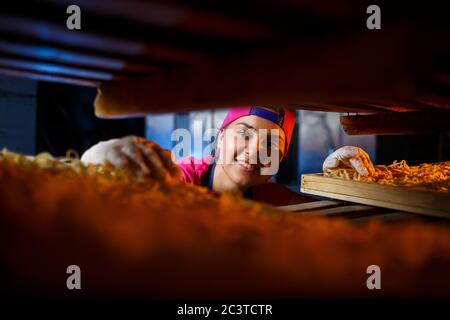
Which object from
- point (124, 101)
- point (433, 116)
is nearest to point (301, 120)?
point (433, 116)

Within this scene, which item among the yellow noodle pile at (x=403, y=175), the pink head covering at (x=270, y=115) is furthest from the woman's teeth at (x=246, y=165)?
the yellow noodle pile at (x=403, y=175)

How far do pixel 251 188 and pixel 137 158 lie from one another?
105 inches

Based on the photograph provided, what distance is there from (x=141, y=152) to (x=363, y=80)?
3.97ft

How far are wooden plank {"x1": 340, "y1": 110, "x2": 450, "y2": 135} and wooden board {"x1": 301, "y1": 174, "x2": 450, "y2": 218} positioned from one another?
55 centimetres

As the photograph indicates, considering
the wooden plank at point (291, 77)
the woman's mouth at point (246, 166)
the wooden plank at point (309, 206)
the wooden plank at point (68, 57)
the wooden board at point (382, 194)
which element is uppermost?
the wooden plank at point (68, 57)

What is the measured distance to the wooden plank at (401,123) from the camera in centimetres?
261

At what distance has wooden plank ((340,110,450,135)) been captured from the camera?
2607mm

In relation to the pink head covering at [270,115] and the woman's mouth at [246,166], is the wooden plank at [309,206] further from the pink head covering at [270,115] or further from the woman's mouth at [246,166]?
the pink head covering at [270,115]

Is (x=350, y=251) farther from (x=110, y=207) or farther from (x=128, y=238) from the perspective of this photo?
(x=110, y=207)

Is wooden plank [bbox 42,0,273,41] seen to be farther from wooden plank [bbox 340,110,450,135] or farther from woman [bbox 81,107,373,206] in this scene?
woman [bbox 81,107,373,206]

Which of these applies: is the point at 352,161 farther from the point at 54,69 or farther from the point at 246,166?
the point at 54,69

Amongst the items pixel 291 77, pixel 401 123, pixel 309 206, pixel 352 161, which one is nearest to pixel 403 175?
pixel 352 161

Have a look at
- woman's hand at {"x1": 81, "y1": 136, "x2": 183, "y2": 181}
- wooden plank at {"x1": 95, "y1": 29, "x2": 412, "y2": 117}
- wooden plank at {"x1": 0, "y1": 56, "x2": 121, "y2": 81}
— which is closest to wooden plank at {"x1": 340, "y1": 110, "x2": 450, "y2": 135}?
wooden plank at {"x1": 95, "y1": 29, "x2": 412, "y2": 117}

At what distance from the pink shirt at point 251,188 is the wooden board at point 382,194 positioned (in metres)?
0.68
